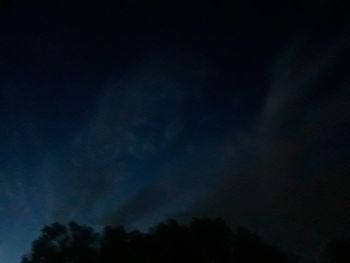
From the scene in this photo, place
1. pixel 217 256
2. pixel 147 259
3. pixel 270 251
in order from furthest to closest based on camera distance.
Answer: pixel 270 251
pixel 217 256
pixel 147 259

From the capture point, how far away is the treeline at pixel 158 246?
4581cm

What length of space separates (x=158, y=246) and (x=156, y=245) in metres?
0.25

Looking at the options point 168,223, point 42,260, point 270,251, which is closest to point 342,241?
point 270,251

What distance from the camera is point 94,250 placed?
4819 cm

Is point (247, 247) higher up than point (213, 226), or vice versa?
point (213, 226)

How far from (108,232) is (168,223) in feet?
22.9

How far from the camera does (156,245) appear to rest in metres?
45.8

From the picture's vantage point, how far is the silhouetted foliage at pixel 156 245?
150 feet

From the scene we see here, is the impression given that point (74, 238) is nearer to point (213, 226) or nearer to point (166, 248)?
point (166, 248)

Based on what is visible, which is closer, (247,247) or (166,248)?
(166,248)

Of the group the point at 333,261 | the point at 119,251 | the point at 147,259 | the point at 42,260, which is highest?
the point at 42,260

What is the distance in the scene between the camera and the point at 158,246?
4575 centimetres

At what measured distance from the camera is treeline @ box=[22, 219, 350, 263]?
1804 inches

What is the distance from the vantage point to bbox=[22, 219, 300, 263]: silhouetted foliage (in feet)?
150
